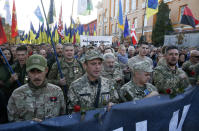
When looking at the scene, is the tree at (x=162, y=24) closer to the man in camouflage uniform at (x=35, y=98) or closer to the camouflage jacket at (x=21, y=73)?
the camouflage jacket at (x=21, y=73)

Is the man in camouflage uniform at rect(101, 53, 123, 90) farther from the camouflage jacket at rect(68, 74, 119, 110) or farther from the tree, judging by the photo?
the tree

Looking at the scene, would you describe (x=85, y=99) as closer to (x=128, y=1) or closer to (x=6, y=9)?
(x=6, y=9)

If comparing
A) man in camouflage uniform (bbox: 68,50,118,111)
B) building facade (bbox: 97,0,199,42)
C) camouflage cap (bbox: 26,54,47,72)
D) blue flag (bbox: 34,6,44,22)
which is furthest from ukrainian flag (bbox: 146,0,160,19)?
blue flag (bbox: 34,6,44,22)

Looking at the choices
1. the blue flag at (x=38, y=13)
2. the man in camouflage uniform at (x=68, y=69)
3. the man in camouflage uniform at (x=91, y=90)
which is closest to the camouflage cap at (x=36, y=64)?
the man in camouflage uniform at (x=91, y=90)

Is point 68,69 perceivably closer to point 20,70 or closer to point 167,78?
point 20,70

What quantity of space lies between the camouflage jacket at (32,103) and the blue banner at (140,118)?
1.67 ft

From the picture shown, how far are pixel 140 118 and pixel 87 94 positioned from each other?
78 centimetres

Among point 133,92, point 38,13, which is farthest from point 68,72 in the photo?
point 38,13

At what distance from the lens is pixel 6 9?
9539 millimetres

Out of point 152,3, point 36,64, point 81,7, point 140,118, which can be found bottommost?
point 140,118

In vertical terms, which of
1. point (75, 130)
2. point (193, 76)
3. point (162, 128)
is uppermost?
point (193, 76)

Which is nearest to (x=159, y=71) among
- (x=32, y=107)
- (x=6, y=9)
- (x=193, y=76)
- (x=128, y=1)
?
(x=193, y=76)

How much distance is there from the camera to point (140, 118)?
87.3 inches

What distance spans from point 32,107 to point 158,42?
70.7 feet
